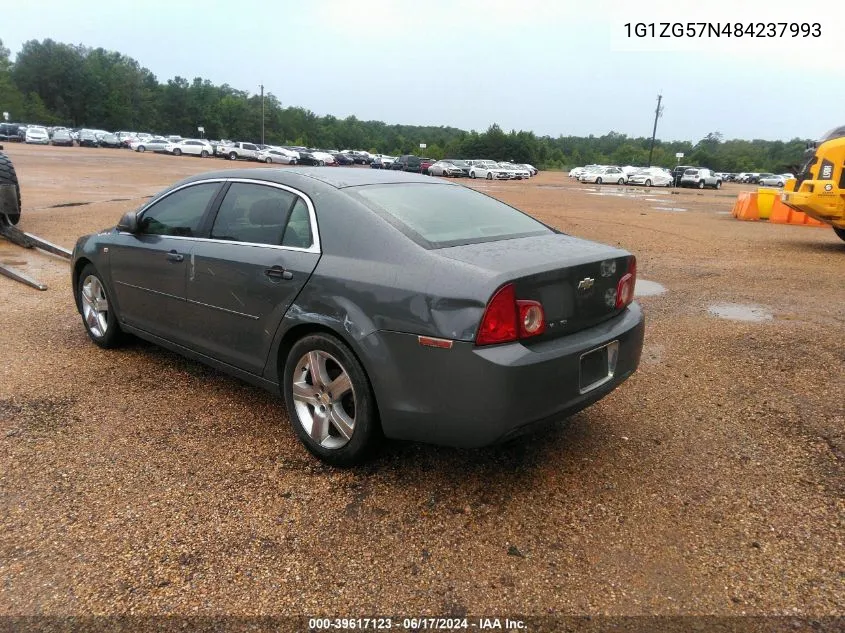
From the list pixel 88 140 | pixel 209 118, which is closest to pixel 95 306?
pixel 88 140

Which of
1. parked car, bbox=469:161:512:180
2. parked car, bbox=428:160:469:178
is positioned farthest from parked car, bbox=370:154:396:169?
parked car, bbox=469:161:512:180

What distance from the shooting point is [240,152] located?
55.4 meters

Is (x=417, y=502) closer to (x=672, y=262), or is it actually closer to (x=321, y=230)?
(x=321, y=230)

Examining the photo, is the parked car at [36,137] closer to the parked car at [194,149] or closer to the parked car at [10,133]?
the parked car at [10,133]

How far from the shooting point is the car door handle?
338 cm

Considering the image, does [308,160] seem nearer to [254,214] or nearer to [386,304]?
[254,214]

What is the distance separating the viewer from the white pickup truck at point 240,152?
55156mm

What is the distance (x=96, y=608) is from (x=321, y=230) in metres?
1.97

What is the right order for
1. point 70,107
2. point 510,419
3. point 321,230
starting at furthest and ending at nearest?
1. point 70,107
2. point 321,230
3. point 510,419

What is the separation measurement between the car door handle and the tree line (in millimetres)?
102875

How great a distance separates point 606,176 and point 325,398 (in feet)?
171

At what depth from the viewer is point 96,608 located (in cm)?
232

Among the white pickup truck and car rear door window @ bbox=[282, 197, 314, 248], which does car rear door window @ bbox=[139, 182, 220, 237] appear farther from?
the white pickup truck

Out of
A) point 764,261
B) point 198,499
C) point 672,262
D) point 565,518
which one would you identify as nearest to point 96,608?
point 198,499
